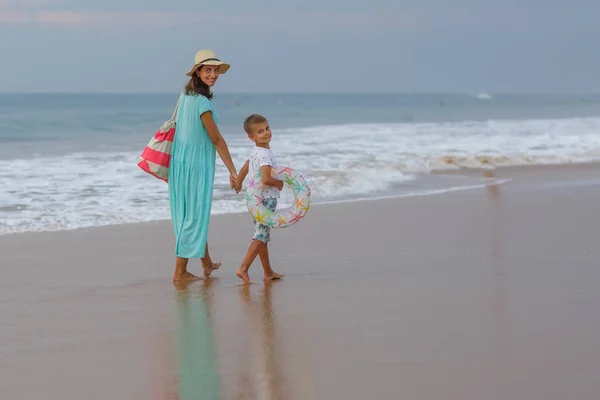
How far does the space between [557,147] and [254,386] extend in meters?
16.5

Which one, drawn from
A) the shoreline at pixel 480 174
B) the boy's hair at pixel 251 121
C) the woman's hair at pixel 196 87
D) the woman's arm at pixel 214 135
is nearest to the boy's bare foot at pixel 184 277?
the woman's arm at pixel 214 135

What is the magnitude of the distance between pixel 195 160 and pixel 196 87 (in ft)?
1.62

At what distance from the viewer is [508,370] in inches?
154

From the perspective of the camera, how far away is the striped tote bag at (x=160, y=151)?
5.96 meters

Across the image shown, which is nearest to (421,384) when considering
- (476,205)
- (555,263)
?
(555,263)

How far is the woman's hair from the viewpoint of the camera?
231 inches

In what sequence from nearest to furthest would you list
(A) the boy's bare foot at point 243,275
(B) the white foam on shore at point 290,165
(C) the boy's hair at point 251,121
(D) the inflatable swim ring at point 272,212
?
1. (C) the boy's hair at point 251,121
2. (D) the inflatable swim ring at point 272,212
3. (A) the boy's bare foot at point 243,275
4. (B) the white foam on shore at point 290,165

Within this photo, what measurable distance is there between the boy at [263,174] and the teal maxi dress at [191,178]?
Answer: 322mm

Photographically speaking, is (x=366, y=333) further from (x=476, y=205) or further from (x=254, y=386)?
(x=476, y=205)

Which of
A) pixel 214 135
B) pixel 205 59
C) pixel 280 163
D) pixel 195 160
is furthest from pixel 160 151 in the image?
pixel 280 163

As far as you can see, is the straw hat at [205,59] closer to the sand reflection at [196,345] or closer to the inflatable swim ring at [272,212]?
the inflatable swim ring at [272,212]

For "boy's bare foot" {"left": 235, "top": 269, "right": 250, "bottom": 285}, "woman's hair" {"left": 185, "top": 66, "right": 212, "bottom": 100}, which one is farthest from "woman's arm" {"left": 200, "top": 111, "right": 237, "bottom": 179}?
"boy's bare foot" {"left": 235, "top": 269, "right": 250, "bottom": 285}

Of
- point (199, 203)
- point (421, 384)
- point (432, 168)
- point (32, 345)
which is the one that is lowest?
point (421, 384)

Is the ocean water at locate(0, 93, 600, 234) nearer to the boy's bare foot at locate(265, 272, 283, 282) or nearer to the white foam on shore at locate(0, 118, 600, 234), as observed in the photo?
the white foam on shore at locate(0, 118, 600, 234)
